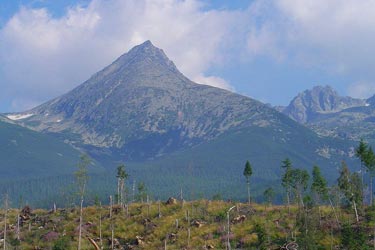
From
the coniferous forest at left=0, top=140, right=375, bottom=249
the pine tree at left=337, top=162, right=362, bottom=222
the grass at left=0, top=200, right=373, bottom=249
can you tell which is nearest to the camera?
the coniferous forest at left=0, top=140, right=375, bottom=249

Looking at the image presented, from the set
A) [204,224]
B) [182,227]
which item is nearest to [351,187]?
[204,224]

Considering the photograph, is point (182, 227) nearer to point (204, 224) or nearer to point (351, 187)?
point (204, 224)

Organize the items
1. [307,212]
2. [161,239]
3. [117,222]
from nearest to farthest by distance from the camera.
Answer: [307,212] → [161,239] → [117,222]

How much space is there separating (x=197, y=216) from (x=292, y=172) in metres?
23.9

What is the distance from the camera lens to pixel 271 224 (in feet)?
269

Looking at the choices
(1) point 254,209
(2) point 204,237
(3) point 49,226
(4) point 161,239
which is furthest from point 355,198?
(3) point 49,226

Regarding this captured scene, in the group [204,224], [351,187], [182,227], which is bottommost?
[182,227]

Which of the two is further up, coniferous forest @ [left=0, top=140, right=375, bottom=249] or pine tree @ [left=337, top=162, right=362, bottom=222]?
pine tree @ [left=337, top=162, right=362, bottom=222]

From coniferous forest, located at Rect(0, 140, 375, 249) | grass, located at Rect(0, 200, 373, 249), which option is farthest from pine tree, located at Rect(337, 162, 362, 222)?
grass, located at Rect(0, 200, 373, 249)

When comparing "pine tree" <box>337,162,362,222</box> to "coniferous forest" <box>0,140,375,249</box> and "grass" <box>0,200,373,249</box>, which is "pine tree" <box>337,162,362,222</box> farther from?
"grass" <box>0,200,373,249</box>

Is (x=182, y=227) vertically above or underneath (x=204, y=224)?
underneath

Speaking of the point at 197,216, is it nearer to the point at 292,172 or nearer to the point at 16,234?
the point at 292,172

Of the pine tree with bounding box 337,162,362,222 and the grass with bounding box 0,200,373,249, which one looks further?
the pine tree with bounding box 337,162,362,222

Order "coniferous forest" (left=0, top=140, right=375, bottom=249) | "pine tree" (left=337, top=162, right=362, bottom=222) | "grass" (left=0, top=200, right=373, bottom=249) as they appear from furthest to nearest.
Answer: "pine tree" (left=337, top=162, right=362, bottom=222)
"grass" (left=0, top=200, right=373, bottom=249)
"coniferous forest" (left=0, top=140, right=375, bottom=249)
